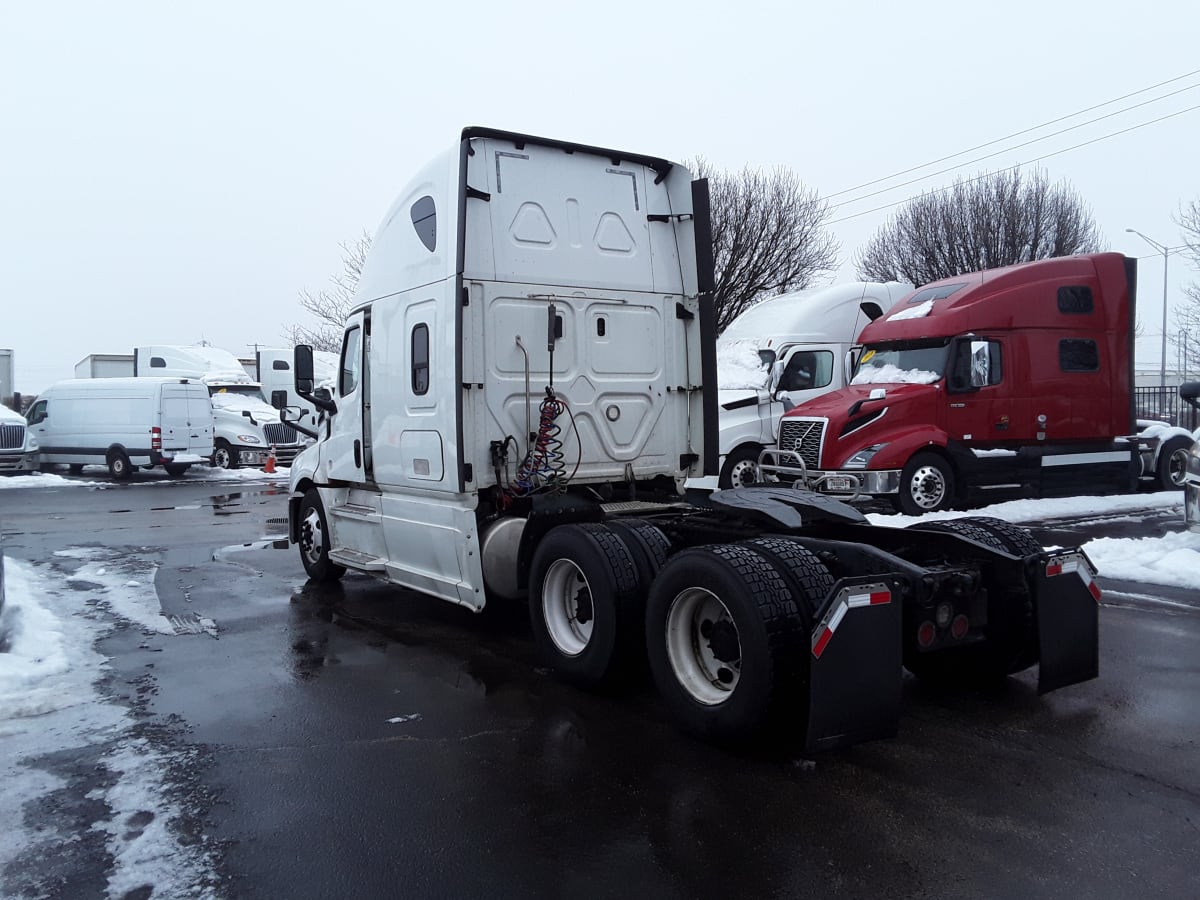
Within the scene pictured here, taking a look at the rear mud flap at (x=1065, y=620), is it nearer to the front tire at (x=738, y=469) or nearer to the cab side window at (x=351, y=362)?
the cab side window at (x=351, y=362)

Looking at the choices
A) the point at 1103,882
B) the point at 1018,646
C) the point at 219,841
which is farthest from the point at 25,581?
the point at 1103,882

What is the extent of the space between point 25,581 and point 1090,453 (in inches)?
550

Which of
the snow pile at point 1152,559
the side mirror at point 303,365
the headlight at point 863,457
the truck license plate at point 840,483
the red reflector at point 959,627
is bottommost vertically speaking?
the snow pile at point 1152,559

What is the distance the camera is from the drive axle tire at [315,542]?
9.48m

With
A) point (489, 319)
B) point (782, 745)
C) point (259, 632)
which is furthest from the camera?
point (259, 632)

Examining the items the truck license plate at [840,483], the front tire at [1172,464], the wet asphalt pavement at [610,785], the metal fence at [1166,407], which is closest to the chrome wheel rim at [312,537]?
the wet asphalt pavement at [610,785]

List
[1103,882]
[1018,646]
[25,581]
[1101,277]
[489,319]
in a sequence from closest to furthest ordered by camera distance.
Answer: [1103,882] → [1018,646] → [489,319] → [25,581] → [1101,277]

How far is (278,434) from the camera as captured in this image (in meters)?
28.2

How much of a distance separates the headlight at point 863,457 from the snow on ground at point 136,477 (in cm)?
1624

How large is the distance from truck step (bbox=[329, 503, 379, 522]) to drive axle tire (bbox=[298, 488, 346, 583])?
0.35 m

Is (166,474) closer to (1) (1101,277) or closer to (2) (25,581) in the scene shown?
(2) (25,581)

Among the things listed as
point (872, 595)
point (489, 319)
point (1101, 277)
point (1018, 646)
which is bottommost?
point (1018, 646)

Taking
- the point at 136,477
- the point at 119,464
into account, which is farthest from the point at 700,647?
the point at 136,477

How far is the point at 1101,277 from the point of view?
47.2 ft
